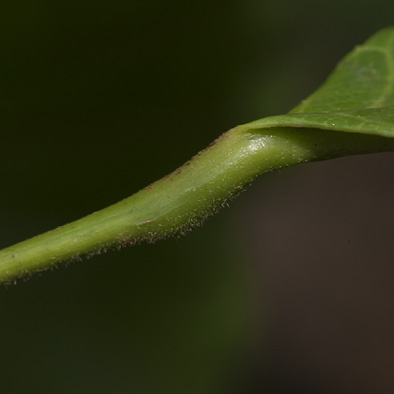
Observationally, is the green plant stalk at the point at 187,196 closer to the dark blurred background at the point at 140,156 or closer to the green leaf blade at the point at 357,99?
the green leaf blade at the point at 357,99

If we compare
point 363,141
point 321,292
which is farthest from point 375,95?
point 321,292

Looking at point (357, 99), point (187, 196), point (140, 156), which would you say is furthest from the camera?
point (140, 156)

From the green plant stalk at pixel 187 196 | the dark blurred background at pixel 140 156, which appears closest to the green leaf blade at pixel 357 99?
the green plant stalk at pixel 187 196

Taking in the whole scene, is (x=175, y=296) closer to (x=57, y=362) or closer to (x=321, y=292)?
(x=57, y=362)

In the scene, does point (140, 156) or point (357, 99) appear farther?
point (140, 156)

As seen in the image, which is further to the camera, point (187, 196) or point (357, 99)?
point (357, 99)

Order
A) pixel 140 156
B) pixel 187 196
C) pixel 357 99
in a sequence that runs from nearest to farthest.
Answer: pixel 187 196 → pixel 357 99 → pixel 140 156
